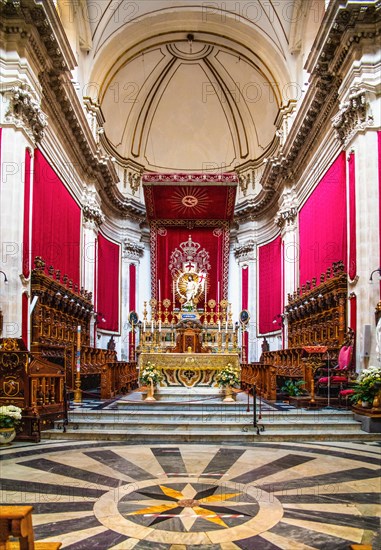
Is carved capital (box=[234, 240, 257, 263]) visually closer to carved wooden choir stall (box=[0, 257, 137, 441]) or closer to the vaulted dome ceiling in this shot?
the vaulted dome ceiling

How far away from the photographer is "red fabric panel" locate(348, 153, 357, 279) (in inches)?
508

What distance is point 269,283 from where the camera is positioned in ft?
81.0

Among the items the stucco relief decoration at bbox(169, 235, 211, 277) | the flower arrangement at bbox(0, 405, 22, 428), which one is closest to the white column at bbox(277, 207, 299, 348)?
the stucco relief decoration at bbox(169, 235, 211, 277)

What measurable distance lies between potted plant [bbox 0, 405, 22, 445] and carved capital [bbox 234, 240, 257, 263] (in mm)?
19395

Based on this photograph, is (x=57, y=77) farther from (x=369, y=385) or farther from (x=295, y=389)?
(x=369, y=385)

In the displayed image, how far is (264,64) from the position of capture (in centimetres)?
2331

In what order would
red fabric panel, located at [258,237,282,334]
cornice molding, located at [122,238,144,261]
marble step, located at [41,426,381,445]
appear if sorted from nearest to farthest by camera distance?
1. marble step, located at [41,426,381,445]
2. red fabric panel, located at [258,237,282,334]
3. cornice molding, located at [122,238,144,261]

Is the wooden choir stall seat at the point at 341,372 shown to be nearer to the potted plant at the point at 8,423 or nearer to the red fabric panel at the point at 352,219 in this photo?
the red fabric panel at the point at 352,219

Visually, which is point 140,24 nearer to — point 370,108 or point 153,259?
point 153,259

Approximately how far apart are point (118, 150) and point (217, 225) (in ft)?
19.8

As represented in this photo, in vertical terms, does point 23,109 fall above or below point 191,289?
above

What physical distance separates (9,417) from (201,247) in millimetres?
19208

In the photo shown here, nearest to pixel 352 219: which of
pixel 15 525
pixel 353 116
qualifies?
pixel 353 116

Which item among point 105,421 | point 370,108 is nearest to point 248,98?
point 370,108
